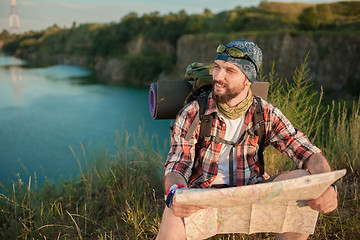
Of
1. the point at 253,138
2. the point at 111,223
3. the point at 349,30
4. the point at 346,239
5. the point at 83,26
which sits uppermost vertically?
the point at 83,26

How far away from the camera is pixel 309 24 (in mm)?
17688

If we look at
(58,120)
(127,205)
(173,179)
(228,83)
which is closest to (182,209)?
(173,179)

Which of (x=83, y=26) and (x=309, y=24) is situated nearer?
(x=309, y=24)

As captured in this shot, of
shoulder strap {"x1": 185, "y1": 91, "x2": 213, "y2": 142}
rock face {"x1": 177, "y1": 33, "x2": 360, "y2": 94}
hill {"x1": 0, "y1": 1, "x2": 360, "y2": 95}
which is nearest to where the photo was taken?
shoulder strap {"x1": 185, "y1": 91, "x2": 213, "y2": 142}

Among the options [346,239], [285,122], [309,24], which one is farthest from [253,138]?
[309,24]

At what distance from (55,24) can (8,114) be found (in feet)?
143

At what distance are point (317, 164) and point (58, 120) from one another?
1661 cm

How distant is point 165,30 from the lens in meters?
29.2

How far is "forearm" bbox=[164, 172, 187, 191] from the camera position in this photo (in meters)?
1.26

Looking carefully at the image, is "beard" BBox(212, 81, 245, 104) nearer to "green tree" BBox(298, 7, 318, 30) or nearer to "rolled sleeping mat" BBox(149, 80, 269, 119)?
"rolled sleeping mat" BBox(149, 80, 269, 119)

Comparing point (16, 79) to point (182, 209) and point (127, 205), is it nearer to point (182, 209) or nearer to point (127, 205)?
point (127, 205)

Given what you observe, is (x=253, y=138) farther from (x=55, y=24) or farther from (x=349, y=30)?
(x=55, y=24)

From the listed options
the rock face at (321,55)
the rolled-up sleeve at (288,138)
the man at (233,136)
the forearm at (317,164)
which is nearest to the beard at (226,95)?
the man at (233,136)

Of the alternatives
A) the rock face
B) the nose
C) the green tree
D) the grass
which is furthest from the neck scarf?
the green tree
